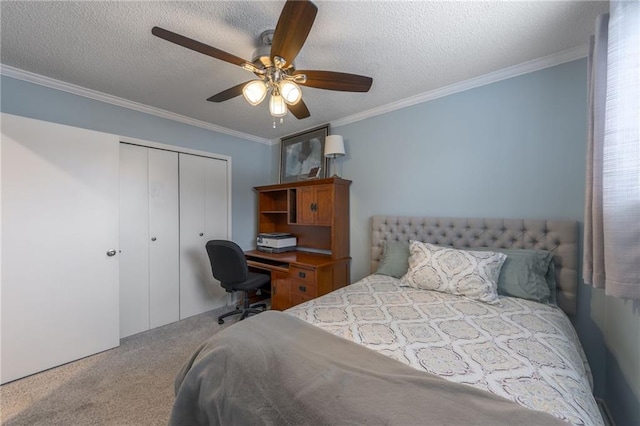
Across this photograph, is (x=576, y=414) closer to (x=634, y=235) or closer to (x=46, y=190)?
(x=634, y=235)

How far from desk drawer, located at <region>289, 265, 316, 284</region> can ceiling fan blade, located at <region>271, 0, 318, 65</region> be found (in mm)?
1931

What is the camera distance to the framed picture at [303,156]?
317 centimetres

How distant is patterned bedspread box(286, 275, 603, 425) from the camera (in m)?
0.86

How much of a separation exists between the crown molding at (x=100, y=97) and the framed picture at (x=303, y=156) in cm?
78

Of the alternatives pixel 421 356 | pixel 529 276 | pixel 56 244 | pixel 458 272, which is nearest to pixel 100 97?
pixel 56 244

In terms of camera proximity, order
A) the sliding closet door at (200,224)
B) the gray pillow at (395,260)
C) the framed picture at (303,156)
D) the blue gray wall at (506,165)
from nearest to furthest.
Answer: the blue gray wall at (506,165), the gray pillow at (395,260), the sliding closet door at (200,224), the framed picture at (303,156)

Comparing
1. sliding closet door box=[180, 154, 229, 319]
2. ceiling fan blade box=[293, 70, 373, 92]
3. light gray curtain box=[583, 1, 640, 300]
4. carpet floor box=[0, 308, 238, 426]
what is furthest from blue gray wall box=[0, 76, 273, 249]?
light gray curtain box=[583, 1, 640, 300]

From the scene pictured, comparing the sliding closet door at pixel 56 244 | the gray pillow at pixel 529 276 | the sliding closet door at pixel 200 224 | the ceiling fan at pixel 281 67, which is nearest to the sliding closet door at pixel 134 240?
the sliding closet door at pixel 56 244

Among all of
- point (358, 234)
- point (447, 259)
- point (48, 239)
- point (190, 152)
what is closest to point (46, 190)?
point (48, 239)

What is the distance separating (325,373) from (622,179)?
1.45m

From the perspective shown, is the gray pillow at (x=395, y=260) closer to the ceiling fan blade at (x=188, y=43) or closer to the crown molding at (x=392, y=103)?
the crown molding at (x=392, y=103)

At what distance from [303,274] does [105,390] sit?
1.76 metres

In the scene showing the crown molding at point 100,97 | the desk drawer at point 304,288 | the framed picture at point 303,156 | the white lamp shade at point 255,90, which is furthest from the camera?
the framed picture at point 303,156

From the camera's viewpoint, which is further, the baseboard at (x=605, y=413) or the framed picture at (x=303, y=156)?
the framed picture at (x=303, y=156)
